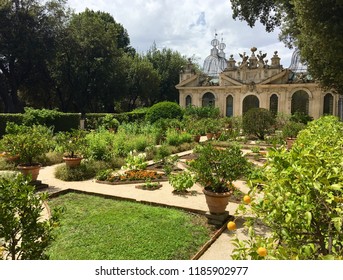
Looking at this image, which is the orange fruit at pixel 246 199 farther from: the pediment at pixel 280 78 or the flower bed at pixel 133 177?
the pediment at pixel 280 78

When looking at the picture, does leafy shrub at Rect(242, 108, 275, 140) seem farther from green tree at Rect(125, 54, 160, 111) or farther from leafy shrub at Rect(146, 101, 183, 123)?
green tree at Rect(125, 54, 160, 111)

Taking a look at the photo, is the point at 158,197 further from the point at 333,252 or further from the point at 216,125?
the point at 216,125

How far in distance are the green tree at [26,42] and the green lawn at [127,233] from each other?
22.8m

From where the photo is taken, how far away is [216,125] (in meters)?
20.1

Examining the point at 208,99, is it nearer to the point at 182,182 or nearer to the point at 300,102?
the point at 300,102

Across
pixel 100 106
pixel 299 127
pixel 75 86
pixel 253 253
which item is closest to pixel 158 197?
pixel 253 253

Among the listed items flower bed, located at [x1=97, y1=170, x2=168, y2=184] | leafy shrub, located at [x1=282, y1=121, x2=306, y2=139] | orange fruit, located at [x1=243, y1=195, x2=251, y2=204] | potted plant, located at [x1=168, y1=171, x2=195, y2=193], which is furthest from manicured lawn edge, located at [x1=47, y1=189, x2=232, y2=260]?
leafy shrub, located at [x1=282, y1=121, x2=306, y2=139]

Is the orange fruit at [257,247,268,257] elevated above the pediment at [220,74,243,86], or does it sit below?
below

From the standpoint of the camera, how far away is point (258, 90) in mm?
28844

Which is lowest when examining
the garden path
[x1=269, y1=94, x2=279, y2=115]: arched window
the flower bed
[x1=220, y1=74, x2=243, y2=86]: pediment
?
the garden path

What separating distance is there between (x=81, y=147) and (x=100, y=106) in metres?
28.1

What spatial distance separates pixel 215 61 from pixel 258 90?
15024 mm

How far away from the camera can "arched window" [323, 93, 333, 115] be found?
26109mm

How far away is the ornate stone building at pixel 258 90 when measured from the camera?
86.6 feet
